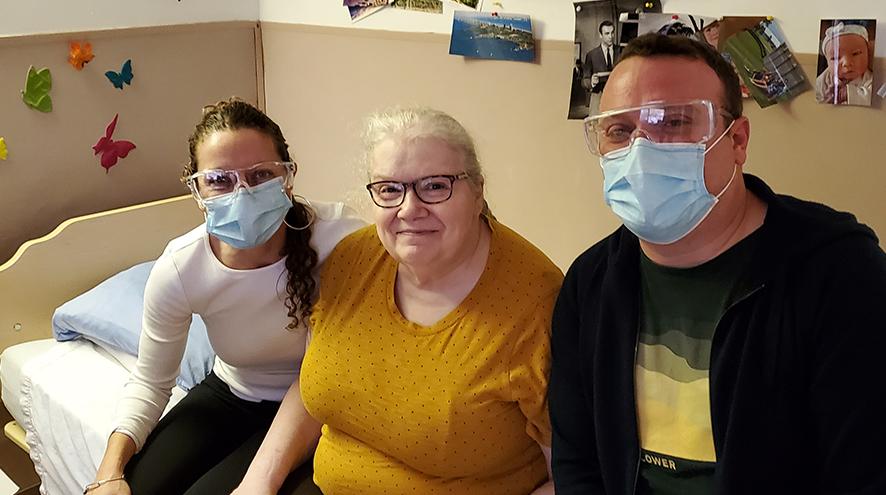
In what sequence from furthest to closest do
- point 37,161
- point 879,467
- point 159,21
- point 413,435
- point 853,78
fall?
point 159,21
point 37,161
point 853,78
point 413,435
point 879,467

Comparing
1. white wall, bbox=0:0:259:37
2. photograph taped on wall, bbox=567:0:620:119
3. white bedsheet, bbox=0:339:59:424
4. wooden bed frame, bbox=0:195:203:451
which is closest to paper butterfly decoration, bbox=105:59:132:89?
white wall, bbox=0:0:259:37

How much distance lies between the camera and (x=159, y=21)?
273 centimetres

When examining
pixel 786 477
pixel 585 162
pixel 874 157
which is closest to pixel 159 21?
pixel 585 162

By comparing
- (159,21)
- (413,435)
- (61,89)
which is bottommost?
(413,435)

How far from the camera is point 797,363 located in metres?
1.05

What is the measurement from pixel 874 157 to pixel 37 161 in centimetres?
226

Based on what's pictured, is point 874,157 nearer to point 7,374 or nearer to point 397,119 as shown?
point 397,119

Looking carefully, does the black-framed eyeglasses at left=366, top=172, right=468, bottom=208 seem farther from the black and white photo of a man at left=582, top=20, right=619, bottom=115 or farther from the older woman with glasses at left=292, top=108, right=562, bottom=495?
the black and white photo of a man at left=582, top=20, right=619, bottom=115

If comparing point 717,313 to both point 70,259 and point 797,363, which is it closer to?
point 797,363

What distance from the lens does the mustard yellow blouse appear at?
1.33 m

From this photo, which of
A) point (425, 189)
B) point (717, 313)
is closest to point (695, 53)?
point (717, 313)

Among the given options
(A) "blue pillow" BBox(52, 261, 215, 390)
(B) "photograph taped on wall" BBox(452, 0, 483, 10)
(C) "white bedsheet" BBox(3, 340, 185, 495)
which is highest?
(B) "photograph taped on wall" BBox(452, 0, 483, 10)

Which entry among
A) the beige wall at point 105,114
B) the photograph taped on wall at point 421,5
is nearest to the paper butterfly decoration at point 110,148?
the beige wall at point 105,114

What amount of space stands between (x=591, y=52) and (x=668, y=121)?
3.37 ft
